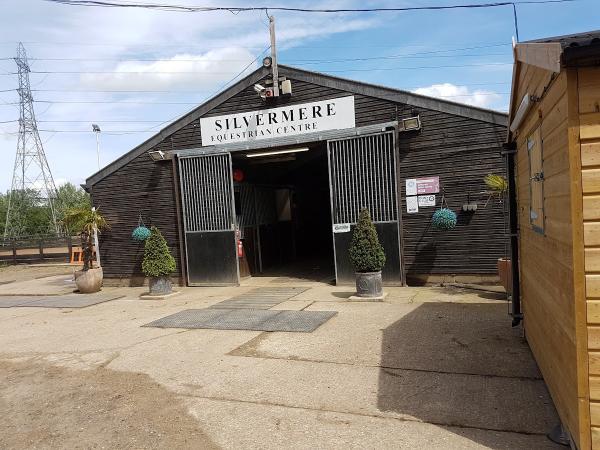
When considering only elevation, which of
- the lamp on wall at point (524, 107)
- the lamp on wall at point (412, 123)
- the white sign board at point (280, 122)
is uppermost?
the white sign board at point (280, 122)

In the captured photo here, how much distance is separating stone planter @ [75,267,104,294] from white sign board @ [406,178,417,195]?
7.55m

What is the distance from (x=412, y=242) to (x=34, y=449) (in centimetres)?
710

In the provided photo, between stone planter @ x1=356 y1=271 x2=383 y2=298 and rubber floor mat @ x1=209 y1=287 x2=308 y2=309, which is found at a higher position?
stone planter @ x1=356 y1=271 x2=383 y2=298

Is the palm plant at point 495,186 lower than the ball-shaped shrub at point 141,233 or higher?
higher

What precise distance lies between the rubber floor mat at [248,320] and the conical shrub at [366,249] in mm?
1102

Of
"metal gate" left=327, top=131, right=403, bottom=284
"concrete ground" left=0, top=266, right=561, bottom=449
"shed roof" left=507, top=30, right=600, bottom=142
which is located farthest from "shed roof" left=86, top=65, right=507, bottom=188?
"shed roof" left=507, top=30, right=600, bottom=142

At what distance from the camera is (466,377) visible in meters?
4.41

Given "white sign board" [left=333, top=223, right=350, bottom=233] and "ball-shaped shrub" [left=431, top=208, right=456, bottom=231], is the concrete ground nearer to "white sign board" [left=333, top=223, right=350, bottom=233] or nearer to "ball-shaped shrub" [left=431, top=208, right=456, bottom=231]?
"ball-shaped shrub" [left=431, top=208, right=456, bottom=231]

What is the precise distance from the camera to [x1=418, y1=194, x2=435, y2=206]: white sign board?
8.91 metres

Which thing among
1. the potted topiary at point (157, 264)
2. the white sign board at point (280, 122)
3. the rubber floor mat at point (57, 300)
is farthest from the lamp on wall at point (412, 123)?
the rubber floor mat at point (57, 300)

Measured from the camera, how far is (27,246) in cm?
2075

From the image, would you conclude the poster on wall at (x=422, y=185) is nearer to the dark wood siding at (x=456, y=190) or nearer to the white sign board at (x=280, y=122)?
the dark wood siding at (x=456, y=190)

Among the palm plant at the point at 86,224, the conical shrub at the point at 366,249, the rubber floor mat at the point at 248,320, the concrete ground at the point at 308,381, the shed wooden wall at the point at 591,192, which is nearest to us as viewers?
the shed wooden wall at the point at 591,192

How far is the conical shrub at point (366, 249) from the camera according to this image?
7969 millimetres
